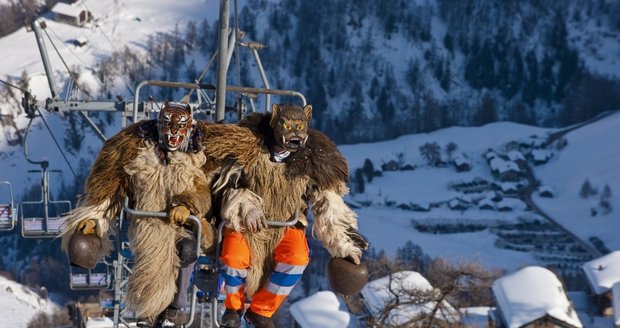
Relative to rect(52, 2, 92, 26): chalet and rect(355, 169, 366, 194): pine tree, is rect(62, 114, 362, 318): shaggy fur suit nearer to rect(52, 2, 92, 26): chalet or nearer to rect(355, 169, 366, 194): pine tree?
rect(355, 169, 366, 194): pine tree

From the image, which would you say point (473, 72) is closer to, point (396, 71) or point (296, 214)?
point (396, 71)

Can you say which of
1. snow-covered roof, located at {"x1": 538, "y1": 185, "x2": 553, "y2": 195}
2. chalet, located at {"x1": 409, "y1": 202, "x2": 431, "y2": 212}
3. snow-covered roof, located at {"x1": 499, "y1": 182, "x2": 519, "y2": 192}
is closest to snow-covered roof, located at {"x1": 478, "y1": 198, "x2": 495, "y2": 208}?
snow-covered roof, located at {"x1": 499, "y1": 182, "x2": 519, "y2": 192}

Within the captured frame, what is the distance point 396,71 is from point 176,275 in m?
121

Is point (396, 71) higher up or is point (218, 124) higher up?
point (218, 124)

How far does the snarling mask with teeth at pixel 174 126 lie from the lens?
29.3 ft

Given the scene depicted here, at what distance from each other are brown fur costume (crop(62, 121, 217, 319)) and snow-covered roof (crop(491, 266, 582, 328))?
33.1 m

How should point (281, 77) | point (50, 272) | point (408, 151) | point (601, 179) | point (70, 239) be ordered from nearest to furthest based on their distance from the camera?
point (70, 239), point (50, 272), point (601, 179), point (408, 151), point (281, 77)

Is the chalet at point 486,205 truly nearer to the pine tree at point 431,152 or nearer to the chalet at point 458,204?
the chalet at point 458,204

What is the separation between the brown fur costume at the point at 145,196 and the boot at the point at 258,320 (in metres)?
0.59

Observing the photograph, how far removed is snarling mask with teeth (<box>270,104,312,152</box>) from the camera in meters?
9.05

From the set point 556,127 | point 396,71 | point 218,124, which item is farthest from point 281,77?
point 218,124

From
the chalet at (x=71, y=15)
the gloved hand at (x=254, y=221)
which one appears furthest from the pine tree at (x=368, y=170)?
the gloved hand at (x=254, y=221)

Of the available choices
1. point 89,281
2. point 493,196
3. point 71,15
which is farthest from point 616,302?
point 71,15

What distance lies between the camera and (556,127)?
117188mm
